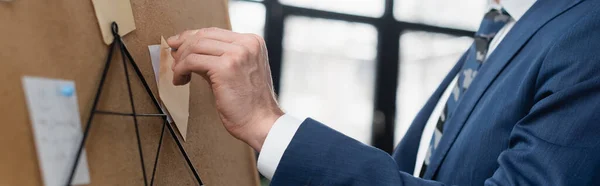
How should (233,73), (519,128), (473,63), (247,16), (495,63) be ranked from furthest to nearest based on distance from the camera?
(247,16) < (473,63) < (495,63) < (519,128) < (233,73)

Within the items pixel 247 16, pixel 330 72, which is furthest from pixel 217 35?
pixel 330 72

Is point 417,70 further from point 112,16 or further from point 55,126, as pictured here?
point 55,126

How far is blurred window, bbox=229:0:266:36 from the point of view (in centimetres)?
325

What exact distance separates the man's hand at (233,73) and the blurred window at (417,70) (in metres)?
3.04

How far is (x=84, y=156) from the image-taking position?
589 mm

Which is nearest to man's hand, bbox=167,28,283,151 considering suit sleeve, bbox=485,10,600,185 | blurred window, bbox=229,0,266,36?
suit sleeve, bbox=485,10,600,185

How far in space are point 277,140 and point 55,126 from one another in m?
0.27

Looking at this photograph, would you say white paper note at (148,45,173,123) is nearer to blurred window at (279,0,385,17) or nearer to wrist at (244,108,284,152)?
wrist at (244,108,284,152)

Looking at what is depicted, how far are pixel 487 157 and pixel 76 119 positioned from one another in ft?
1.98

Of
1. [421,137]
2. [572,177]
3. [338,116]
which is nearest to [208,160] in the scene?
[572,177]

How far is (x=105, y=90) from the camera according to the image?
63 cm

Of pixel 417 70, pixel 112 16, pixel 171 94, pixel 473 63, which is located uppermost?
pixel 112 16

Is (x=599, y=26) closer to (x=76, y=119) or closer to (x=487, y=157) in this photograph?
(x=487, y=157)

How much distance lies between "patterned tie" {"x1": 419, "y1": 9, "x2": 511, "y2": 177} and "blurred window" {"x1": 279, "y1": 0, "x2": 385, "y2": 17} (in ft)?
7.52
